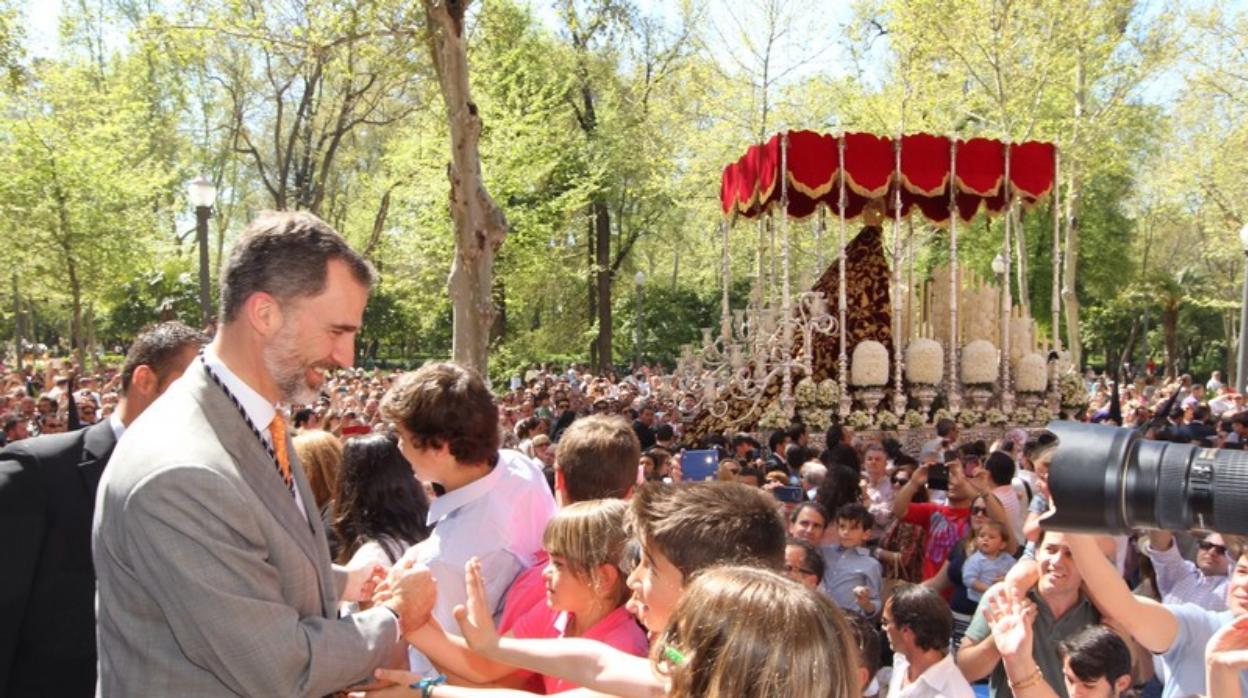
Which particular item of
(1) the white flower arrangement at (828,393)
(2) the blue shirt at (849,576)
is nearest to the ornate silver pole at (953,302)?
(1) the white flower arrangement at (828,393)

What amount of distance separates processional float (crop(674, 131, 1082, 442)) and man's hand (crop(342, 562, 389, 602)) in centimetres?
1176

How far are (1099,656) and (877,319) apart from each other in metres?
12.2

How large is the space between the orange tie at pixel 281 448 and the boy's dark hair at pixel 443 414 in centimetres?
77

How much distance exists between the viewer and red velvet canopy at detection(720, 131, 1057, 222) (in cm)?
1491

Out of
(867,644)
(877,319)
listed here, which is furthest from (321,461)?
(877,319)

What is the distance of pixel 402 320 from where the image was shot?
43188 mm

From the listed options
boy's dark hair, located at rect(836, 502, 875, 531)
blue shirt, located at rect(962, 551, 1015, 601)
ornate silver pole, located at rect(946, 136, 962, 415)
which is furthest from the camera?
ornate silver pole, located at rect(946, 136, 962, 415)

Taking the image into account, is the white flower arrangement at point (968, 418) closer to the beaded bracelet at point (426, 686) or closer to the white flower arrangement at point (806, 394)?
the white flower arrangement at point (806, 394)

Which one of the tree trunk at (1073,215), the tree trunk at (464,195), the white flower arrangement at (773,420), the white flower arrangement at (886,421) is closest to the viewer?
the tree trunk at (464,195)

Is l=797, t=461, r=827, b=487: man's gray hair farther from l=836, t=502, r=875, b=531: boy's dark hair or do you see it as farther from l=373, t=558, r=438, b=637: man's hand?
l=373, t=558, r=438, b=637: man's hand

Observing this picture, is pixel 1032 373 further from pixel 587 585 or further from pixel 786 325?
pixel 587 585

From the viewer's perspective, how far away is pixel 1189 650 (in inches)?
142

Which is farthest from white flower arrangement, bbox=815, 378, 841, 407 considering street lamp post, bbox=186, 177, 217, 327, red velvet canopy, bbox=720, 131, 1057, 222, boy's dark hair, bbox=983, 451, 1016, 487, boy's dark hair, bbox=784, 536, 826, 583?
boy's dark hair, bbox=784, 536, 826, 583

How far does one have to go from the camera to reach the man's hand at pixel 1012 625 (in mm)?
2912
